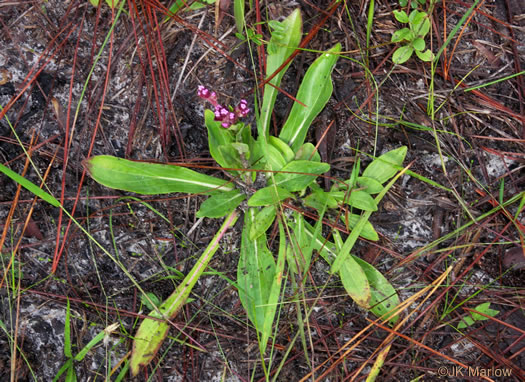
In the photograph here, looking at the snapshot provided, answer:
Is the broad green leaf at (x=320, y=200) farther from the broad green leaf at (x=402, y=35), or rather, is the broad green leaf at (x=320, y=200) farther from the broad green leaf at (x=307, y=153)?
the broad green leaf at (x=402, y=35)

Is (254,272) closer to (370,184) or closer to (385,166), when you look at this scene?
(370,184)

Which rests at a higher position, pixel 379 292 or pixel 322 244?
pixel 322 244

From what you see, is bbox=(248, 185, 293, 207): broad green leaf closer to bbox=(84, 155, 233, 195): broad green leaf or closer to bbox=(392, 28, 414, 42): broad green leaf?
bbox=(84, 155, 233, 195): broad green leaf

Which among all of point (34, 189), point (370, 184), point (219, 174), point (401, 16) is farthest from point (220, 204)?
point (401, 16)

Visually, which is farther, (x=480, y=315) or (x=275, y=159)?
(x=480, y=315)

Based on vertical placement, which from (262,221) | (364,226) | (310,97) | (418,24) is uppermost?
(418,24)

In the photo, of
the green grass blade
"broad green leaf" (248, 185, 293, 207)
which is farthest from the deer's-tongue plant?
the green grass blade

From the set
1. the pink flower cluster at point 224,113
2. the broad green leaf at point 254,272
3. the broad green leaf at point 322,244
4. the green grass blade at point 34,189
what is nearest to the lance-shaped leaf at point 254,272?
the broad green leaf at point 254,272

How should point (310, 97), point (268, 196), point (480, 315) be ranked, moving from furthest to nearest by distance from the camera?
point (480, 315)
point (310, 97)
point (268, 196)
